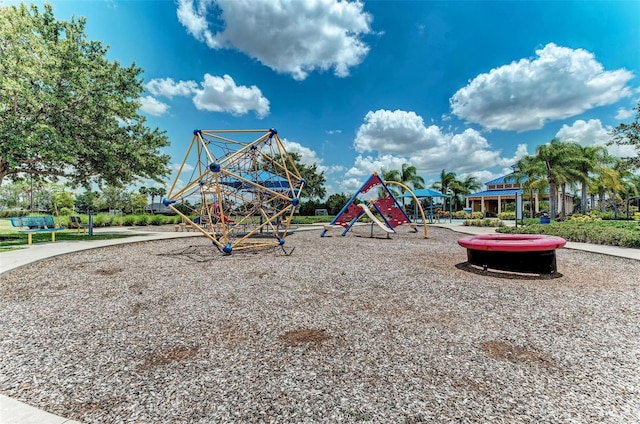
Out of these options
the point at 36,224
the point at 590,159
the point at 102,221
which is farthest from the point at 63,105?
the point at 590,159

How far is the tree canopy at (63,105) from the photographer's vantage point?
1111cm

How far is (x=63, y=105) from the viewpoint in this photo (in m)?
12.0

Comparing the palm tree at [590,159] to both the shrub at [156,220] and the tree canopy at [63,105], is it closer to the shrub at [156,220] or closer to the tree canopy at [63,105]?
the tree canopy at [63,105]

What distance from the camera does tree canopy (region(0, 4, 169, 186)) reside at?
11109 millimetres

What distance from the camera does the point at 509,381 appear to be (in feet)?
8.42

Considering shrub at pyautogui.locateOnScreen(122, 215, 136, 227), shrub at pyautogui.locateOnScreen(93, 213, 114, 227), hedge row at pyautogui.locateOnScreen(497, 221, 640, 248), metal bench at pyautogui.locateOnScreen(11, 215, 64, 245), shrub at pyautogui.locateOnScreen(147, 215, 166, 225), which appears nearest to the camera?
hedge row at pyautogui.locateOnScreen(497, 221, 640, 248)

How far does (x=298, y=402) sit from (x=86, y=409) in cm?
161

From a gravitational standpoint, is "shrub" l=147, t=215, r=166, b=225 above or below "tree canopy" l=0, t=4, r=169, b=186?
below

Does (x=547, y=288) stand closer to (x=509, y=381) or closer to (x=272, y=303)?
(x=509, y=381)

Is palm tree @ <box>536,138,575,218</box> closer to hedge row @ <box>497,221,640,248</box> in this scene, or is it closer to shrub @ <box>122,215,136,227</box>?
hedge row @ <box>497,221,640,248</box>

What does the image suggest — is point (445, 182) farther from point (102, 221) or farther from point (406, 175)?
point (102, 221)

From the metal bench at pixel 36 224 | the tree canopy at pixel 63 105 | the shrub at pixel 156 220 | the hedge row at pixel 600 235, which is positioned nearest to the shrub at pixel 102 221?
the shrub at pixel 156 220

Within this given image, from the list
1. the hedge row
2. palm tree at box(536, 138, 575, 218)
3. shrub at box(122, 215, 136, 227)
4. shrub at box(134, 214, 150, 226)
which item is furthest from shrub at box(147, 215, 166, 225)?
palm tree at box(536, 138, 575, 218)

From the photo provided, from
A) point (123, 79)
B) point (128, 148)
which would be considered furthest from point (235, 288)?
point (123, 79)
